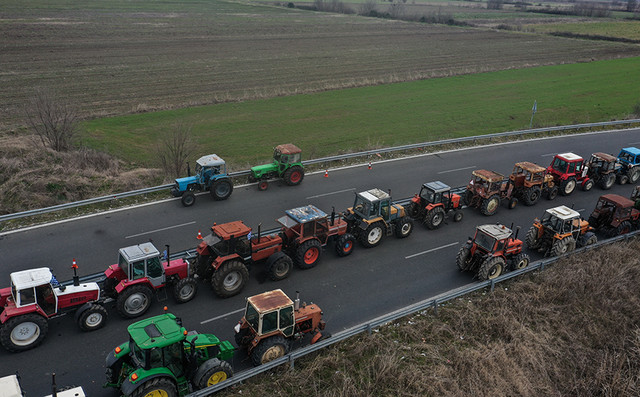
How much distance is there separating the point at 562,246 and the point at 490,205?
15.8 feet

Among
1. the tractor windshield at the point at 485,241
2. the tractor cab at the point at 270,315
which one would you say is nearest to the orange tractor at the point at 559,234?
the tractor windshield at the point at 485,241

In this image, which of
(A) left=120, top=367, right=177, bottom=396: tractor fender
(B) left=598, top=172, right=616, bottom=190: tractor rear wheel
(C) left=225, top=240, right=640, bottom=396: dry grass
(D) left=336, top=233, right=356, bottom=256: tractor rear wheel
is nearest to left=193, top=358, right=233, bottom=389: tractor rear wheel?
(C) left=225, top=240, right=640, bottom=396: dry grass

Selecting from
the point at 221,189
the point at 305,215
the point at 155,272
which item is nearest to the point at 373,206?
the point at 305,215

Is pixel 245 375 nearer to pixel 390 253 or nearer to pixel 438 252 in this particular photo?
pixel 390 253

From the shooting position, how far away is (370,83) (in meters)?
53.6

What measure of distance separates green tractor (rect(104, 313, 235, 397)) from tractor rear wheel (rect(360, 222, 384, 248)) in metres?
8.69

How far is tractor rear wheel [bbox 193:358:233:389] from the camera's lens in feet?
37.4

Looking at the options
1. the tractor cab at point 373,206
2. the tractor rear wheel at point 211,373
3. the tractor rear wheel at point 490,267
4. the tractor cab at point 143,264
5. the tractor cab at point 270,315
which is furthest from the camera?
the tractor cab at point 373,206

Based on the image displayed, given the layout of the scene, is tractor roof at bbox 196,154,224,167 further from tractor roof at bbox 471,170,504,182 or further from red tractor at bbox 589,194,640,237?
red tractor at bbox 589,194,640,237

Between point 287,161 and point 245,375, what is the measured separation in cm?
1508

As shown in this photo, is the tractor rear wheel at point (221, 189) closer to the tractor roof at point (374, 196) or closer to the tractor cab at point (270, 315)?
the tractor roof at point (374, 196)

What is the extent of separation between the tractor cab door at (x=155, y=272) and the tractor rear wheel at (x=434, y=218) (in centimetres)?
1174

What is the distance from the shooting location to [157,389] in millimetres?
10648

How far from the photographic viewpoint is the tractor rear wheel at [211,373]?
1141cm
